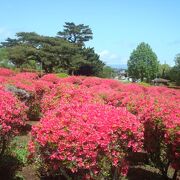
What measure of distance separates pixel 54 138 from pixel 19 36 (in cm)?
5683

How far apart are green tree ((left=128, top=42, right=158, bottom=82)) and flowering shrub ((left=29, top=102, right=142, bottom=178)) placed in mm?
77535

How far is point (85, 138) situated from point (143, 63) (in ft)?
Answer: 257

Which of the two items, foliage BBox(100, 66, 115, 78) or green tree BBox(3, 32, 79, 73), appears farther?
foliage BBox(100, 66, 115, 78)

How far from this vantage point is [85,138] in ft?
21.6

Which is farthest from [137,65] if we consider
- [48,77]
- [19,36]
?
[48,77]

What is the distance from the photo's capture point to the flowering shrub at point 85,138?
258 inches

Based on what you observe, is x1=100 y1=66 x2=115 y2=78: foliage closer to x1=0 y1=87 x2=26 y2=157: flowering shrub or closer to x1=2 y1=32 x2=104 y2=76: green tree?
x1=2 y1=32 x2=104 y2=76: green tree

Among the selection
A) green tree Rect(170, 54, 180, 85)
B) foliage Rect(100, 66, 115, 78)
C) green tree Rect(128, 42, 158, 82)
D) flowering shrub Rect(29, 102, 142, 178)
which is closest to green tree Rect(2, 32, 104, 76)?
foliage Rect(100, 66, 115, 78)

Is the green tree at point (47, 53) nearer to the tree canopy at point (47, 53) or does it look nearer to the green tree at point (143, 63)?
the tree canopy at point (47, 53)

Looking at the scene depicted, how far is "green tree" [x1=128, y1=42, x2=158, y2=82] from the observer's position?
3334 inches

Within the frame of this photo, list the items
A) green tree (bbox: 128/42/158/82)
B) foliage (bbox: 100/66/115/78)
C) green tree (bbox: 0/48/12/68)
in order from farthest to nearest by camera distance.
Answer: green tree (bbox: 128/42/158/82) < foliage (bbox: 100/66/115/78) < green tree (bbox: 0/48/12/68)

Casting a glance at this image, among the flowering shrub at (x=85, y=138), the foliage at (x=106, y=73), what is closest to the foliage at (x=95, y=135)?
the flowering shrub at (x=85, y=138)

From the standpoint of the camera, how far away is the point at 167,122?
883 cm

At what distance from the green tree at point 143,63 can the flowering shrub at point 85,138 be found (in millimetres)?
77535
